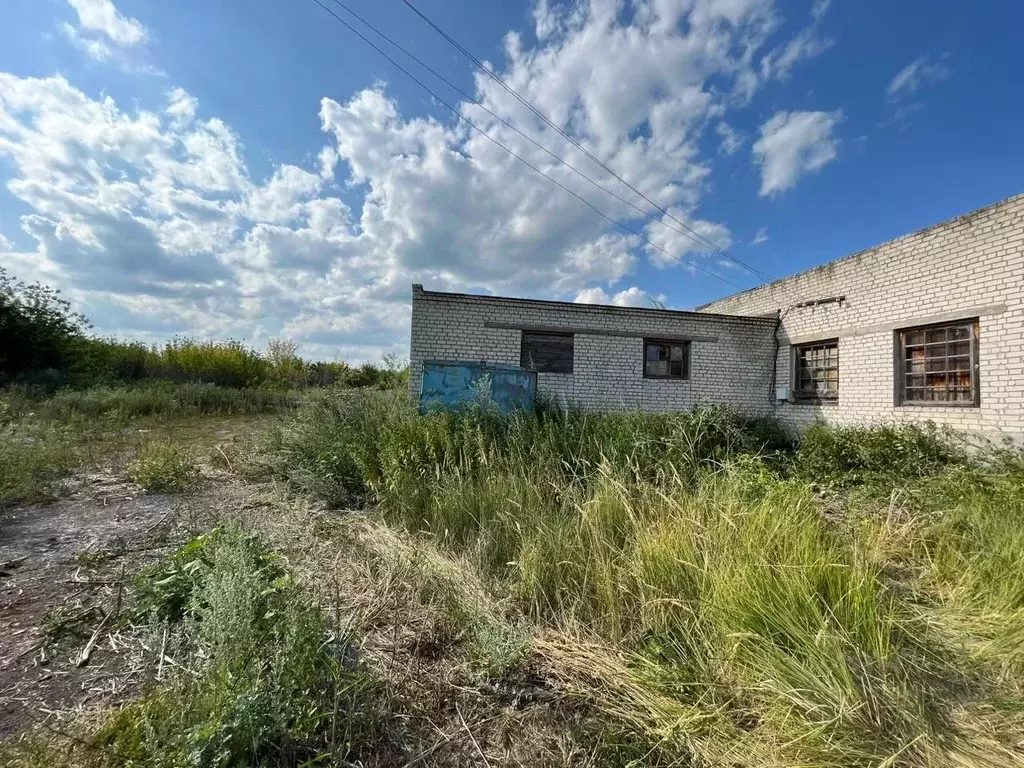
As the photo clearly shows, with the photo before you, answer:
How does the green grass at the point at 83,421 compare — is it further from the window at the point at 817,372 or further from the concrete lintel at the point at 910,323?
the concrete lintel at the point at 910,323

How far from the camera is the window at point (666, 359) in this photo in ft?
31.0

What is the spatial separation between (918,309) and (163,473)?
38.2 feet

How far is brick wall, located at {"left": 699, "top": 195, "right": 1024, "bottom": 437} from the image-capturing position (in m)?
6.06

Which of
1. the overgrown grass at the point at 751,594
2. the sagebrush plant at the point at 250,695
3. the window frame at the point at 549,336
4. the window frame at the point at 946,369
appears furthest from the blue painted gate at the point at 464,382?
the window frame at the point at 946,369

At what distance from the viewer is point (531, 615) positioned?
8.03 ft

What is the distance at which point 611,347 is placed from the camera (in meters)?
9.17

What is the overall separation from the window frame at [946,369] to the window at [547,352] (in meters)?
5.91

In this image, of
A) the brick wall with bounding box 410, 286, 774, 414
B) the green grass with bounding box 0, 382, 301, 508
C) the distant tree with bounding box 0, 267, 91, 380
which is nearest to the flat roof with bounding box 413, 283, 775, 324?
the brick wall with bounding box 410, 286, 774, 414

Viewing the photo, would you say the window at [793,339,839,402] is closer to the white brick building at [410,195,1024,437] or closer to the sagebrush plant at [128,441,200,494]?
the white brick building at [410,195,1024,437]

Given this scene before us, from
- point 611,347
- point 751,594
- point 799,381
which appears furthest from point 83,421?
point 799,381

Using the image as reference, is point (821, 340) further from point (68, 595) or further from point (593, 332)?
point (68, 595)

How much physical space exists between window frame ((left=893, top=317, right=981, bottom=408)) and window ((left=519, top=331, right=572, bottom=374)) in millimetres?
5913

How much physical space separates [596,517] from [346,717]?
182 centimetres

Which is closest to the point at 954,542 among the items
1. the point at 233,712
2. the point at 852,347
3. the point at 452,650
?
the point at 452,650
